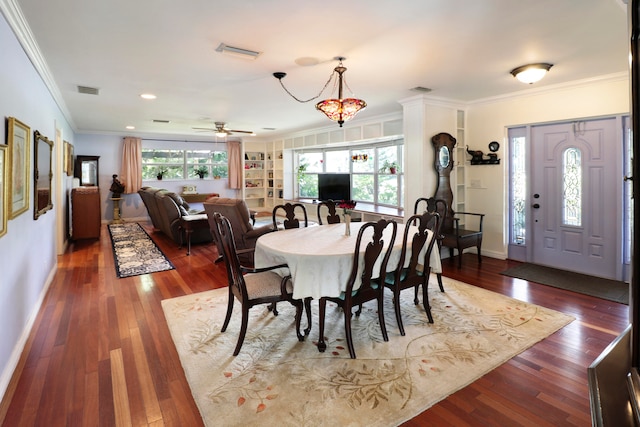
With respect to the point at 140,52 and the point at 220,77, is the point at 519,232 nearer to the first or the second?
the point at 220,77

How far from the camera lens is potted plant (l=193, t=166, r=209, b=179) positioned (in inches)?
393

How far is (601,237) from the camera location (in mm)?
4227

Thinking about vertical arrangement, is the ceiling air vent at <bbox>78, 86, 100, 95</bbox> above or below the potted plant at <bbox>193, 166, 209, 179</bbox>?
above

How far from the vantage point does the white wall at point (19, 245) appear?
2.24 m

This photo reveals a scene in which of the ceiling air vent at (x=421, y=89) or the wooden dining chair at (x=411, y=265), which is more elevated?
the ceiling air vent at (x=421, y=89)

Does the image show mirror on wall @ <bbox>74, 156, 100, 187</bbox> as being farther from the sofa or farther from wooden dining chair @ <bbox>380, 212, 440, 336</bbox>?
wooden dining chair @ <bbox>380, 212, 440, 336</bbox>

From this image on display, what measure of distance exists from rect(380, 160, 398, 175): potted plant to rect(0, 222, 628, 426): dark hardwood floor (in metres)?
3.23

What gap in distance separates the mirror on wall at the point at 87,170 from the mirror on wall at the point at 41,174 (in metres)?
5.00

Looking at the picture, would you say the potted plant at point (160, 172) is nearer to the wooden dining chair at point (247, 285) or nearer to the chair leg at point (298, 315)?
the wooden dining chair at point (247, 285)

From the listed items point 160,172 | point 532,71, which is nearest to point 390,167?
point 532,71

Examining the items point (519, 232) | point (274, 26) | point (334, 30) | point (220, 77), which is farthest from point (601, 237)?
point (220, 77)

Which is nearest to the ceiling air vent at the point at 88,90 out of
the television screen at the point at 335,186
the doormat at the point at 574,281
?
the television screen at the point at 335,186

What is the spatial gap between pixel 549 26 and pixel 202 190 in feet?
29.6

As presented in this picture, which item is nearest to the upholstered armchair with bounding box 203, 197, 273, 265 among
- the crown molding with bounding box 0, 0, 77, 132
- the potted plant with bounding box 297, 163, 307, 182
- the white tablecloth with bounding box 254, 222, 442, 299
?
the white tablecloth with bounding box 254, 222, 442, 299
